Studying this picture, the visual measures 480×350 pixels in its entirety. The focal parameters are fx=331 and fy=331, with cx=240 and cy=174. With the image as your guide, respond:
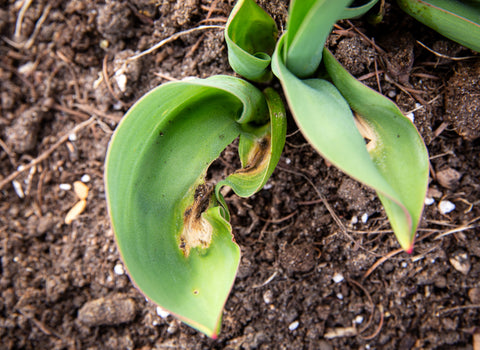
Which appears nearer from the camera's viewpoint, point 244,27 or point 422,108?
point 244,27

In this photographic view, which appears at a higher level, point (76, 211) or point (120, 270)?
point (76, 211)

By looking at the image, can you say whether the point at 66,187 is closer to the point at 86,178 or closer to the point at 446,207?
the point at 86,178

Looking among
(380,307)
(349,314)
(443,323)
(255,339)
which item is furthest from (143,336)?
(443,323)

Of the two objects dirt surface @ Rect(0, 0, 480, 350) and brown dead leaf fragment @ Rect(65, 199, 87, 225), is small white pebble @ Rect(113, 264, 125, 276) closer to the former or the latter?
dirt surface @ Rect(0, 0, 480, 350)

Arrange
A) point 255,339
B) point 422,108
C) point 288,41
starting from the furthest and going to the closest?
1. point 255,339
2. point 422,108
3. point 288,41

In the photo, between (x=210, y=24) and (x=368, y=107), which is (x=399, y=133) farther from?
(x=210, y=24)

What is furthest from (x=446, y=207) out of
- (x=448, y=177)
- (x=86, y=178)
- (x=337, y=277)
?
(x=86, y=178)
